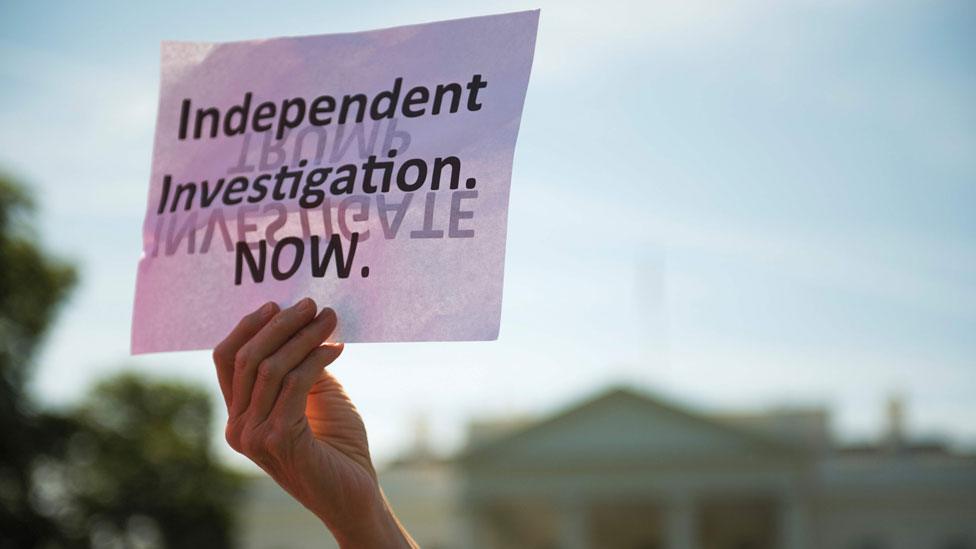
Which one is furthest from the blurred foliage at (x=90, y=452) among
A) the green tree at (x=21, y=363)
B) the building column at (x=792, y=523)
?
the building column at (x=792, y=523)

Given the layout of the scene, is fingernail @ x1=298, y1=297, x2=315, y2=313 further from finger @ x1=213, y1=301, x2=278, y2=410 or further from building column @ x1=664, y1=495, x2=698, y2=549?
building column @ x1=664, y1=495, x2=698, y2=549

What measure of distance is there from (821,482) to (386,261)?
48366 mm

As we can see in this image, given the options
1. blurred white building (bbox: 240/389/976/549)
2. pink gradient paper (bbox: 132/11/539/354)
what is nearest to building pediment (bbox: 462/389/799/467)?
blurred white building (bbox: 240/389/976/549)

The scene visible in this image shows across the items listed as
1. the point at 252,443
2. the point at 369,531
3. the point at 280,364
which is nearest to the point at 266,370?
the point at 280,364

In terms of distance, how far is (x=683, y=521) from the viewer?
46.7m

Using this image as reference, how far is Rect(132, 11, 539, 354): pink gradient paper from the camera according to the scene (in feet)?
6.12

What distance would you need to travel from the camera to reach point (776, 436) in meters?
46.1

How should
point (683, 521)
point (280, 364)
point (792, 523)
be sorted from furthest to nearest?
point (683, 521)
point (792, 523)
point (280, 364)

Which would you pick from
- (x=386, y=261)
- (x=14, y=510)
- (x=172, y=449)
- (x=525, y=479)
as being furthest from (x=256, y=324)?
(x=525, y=479)

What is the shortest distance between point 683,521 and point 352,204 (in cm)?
4612

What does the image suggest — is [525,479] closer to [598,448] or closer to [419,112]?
[598,448]

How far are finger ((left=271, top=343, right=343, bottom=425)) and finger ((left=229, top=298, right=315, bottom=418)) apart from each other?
0.04 meters

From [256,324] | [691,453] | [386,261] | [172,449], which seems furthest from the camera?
[691,453]

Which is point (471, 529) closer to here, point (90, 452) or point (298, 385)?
point (90, 452)
